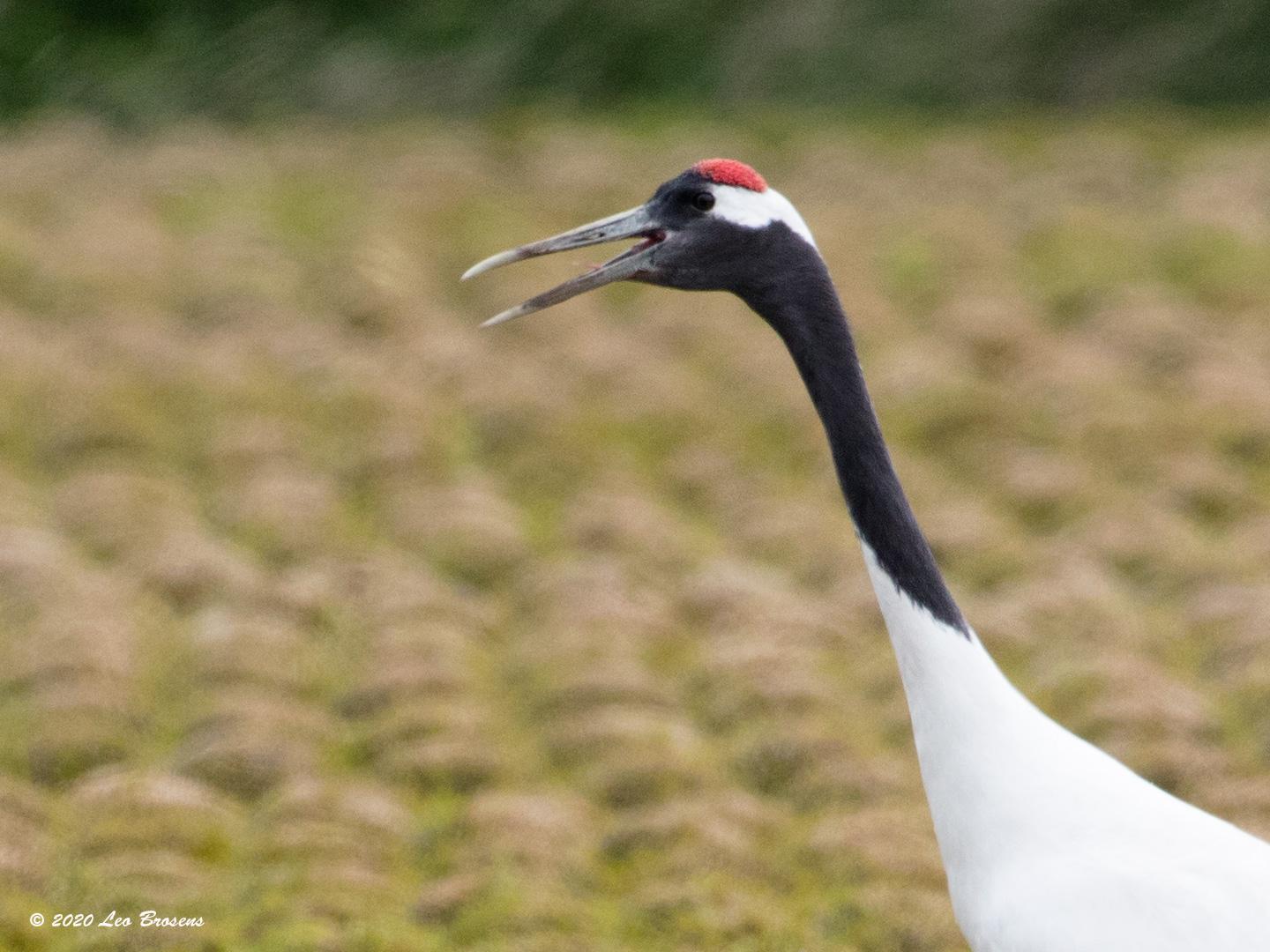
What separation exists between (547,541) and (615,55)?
24.7 feet

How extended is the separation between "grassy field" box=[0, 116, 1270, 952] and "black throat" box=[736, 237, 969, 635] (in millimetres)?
1472

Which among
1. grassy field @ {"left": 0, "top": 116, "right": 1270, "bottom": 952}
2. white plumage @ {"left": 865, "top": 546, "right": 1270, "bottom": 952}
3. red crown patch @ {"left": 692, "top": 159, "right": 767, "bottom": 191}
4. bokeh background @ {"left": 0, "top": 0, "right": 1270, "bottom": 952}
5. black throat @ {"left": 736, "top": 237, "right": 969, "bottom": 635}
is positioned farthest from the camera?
bokeh background @ {"left": 0, "top": 0, "right": 1270, "bottom": 952}

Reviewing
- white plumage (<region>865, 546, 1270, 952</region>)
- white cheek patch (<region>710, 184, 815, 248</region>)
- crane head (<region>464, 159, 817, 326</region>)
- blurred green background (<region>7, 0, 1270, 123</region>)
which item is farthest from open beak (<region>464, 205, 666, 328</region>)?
blurred green background (<region>7, 0, 1270, 123</region>)

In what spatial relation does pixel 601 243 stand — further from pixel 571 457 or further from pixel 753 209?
pixel 571 457

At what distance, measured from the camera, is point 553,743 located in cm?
549

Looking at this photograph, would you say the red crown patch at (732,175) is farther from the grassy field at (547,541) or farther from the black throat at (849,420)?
the grassy field at (547,541)

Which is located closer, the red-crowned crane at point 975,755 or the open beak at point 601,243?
the red-crowned crane at point 975,755

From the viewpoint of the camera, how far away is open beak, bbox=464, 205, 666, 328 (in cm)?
332

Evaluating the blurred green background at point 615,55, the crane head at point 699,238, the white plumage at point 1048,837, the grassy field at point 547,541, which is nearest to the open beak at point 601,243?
the crane head at point 699,238

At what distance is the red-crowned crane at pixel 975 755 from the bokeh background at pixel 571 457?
122 centimetres

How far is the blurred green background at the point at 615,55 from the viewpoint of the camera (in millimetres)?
12672

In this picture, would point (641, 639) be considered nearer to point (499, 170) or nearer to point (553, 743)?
point (553, 743)

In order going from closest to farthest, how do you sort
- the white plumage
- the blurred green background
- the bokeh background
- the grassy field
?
the white plumage < the grassy field < the bokeh background < the blurred green background

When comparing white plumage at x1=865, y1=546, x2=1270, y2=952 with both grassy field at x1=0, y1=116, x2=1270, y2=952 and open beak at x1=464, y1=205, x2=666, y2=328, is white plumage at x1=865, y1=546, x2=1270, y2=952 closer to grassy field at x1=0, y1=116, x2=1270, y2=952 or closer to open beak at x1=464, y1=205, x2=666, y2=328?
open beak at x1=464, y1=205, x2=666, y2=328
